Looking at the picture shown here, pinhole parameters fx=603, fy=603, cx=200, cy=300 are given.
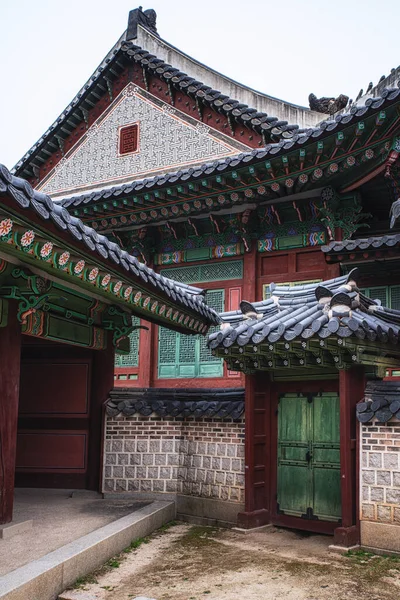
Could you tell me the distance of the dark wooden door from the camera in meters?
9.38

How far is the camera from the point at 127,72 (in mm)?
14406

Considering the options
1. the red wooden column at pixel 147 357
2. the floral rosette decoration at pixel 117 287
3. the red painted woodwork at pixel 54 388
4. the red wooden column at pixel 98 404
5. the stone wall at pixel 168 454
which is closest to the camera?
the floral rosette decoration at pixel 117 287

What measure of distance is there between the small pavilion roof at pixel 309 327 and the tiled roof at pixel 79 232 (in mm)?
986

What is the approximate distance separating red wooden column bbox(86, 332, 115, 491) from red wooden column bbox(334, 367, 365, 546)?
3.85 m

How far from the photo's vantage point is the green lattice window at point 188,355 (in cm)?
1157

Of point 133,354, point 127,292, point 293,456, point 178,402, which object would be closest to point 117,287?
point 127,292

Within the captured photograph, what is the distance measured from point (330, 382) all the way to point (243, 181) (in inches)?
158

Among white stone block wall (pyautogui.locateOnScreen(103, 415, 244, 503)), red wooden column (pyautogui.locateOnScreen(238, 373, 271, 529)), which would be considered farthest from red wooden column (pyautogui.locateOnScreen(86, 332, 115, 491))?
red wooden column (pyautogui.locateOnScreen(238, 373, 271, 529))

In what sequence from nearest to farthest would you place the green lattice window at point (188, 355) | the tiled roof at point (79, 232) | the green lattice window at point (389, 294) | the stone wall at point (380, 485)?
the tiled roof at point (79, 232) → the stone wall at point (380, 485) → the green lattice window at point (389, 294) → the green lattice window at point (188, 355)

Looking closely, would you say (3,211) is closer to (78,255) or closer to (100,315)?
(78,255)

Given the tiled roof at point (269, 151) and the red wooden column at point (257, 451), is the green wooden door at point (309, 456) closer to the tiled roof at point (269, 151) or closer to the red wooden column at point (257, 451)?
the red wooden column at point (257, 451)

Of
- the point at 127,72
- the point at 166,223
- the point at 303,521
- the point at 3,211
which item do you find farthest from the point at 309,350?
the point at 127,72

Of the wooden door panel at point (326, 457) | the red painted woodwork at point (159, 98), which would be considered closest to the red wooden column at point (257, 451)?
the wooden door panel at point (326, 457)

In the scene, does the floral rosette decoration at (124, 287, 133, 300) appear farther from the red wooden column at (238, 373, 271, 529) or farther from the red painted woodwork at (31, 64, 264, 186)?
the red painted woodwork at (31, 64, 264, 186)
